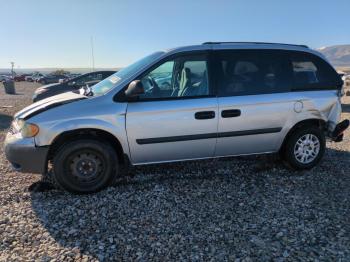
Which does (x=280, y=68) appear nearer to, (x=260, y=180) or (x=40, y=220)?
(x=260, y=180)

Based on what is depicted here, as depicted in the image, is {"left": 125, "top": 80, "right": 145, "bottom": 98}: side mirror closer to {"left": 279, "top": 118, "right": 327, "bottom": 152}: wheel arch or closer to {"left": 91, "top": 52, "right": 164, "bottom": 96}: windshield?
{"left": 91, "top": 52, "right": 164, "bottom": 96}: windshield

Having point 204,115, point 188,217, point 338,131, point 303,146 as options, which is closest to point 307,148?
point 303,146

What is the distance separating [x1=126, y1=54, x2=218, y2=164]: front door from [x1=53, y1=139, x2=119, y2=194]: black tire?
34 cm

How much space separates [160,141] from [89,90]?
128 cm

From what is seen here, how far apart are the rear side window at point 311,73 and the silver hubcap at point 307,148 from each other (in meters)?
0.76

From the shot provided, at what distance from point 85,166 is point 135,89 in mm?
1191

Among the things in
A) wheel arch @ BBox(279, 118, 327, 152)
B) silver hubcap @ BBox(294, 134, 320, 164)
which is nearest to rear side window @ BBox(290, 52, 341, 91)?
wheel arch @ BBox(279, 118, 327, 152)

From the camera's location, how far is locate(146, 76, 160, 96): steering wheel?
15.7 ft

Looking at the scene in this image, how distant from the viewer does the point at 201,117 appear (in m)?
4.82

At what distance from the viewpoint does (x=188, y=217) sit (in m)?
4.05

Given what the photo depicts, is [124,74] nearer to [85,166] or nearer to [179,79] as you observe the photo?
[179,79]

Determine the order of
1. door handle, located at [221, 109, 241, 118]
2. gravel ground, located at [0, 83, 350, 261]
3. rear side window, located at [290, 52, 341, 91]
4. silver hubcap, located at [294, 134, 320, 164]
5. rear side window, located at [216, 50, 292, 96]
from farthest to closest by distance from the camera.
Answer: silver hubcap, located at [294, 134, 320, 164]
rear side window, located at [290, 52, 341, 91]
rear side window, located at [216, 50, 292, 96]
door handle, located at [221, 109, 241, 118]
gravel ground, located at [0, 83, 350, 261]

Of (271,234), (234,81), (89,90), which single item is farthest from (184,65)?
(271,234)

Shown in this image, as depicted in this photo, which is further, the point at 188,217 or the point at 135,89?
the point at 135,89
